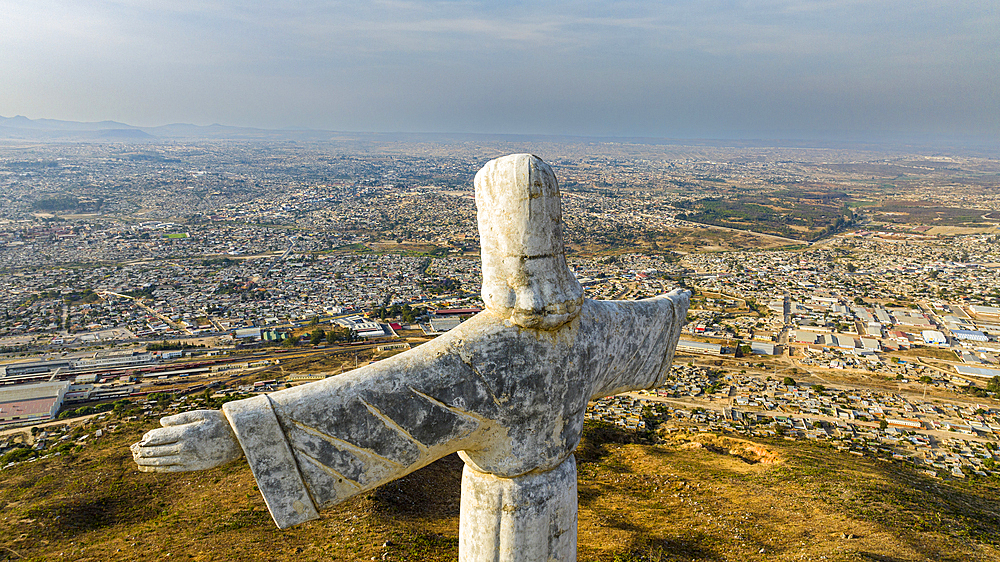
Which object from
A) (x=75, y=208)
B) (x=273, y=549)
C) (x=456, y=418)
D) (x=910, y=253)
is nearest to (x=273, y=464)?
(x=456, y=418)

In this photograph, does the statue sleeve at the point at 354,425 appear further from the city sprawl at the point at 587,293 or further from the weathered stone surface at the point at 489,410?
the city sprawl at the point at 587,293

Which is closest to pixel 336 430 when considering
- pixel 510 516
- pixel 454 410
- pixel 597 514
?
pixel 454 410

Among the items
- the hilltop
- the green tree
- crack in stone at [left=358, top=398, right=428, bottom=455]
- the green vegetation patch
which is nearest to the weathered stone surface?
crack in stone at [left=358, top=398, right=428, bottom=455]

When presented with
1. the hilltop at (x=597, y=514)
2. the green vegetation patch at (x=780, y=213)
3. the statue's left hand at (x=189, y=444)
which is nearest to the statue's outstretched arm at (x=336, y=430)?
the statue's left hand at (x=189, y=444)

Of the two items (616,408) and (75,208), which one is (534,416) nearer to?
(616,408)

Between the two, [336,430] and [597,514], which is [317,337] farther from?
[336,430]

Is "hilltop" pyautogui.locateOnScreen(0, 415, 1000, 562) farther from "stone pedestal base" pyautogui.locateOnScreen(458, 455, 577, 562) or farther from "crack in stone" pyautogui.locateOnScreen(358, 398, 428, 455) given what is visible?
"crack in stone" pyautogui.locateOnScreen(358, 398, 428, 455)
